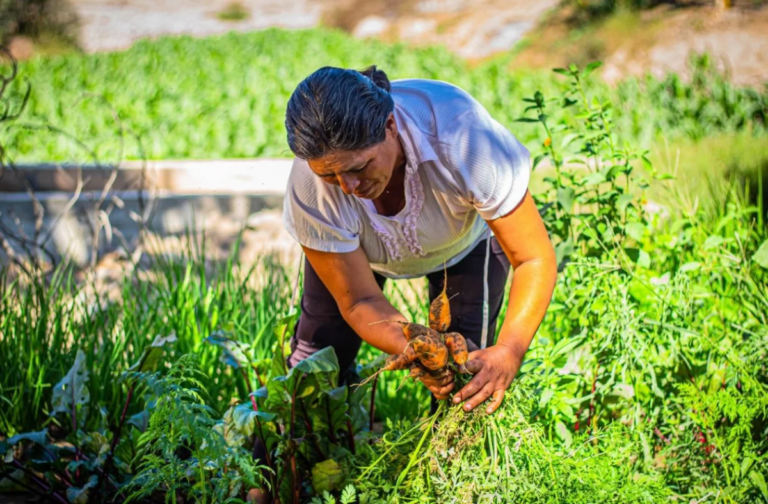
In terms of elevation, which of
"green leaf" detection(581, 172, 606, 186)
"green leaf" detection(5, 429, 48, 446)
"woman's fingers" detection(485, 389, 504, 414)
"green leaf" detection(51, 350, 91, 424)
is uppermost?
"green leaf" detection(581, 172, 606, 186)

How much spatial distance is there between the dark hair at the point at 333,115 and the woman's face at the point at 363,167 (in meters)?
0.02

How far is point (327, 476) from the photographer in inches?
78.5

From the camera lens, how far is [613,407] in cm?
220

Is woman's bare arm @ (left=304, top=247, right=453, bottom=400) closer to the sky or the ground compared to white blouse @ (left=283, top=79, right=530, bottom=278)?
closer to the ground

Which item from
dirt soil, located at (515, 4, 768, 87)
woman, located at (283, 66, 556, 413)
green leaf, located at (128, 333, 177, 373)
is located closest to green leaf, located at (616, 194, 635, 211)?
woman, located at (283, 66, 556, 413)

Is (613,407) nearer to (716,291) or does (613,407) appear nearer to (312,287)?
(716,291)

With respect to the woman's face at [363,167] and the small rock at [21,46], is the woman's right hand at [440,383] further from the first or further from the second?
the small rock at [21,46]

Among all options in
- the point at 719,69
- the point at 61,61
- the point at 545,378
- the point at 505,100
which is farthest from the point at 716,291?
the point at 61,61

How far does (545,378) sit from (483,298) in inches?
10.8

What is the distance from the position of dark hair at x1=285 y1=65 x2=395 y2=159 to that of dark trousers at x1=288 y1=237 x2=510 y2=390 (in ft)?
2.13

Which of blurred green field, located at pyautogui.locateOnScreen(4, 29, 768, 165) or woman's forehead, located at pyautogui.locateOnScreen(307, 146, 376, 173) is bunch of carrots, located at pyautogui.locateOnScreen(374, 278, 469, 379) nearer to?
woman's forehead, located at pyautogui.locateOnScreen(307, 146, 376, 173)

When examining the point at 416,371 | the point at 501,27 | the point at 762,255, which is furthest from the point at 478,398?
the point at 501,27

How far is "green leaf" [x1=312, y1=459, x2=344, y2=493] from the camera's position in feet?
6.54

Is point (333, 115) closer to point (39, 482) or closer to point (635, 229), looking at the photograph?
point (635, 229)
